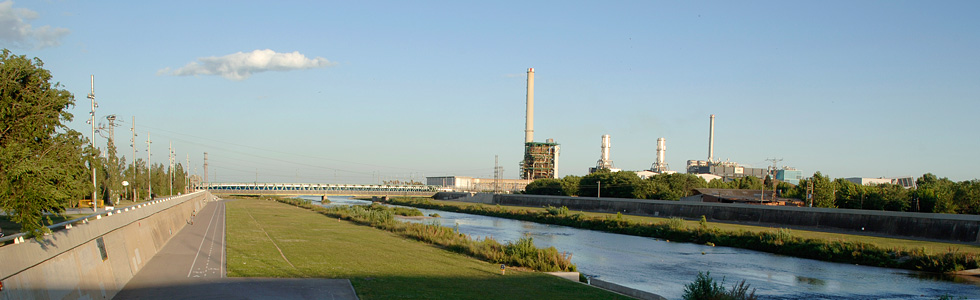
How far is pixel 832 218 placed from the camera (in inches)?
1981

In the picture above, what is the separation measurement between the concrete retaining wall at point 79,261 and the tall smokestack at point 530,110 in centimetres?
12054

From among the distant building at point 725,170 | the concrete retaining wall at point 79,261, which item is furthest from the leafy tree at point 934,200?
the concrete retaining wall at point 79,261

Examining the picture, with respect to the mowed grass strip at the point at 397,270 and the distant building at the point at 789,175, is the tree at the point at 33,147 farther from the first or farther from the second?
the distant building at the point at 789,175

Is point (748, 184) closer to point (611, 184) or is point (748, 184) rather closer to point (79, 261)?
point (611, 184)

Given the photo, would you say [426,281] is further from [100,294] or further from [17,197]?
[17,197]

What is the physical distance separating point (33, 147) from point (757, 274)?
2979 centimetres

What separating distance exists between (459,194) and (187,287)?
127 metres

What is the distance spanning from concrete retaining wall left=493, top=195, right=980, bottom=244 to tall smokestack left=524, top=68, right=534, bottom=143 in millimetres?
62125

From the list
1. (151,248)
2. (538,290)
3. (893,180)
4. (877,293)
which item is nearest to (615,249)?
(877,293)

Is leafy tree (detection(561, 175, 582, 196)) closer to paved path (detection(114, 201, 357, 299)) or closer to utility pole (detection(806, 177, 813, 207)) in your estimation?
utility pole (detection(806, 177, 813, 207))

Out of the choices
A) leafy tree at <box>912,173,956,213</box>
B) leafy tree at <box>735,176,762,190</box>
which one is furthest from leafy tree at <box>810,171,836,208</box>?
leafy tree at <box>735,176,762,190</box>

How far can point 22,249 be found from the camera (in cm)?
1179

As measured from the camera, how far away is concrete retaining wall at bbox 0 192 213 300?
37.5ft

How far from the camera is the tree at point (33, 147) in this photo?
1199cm
